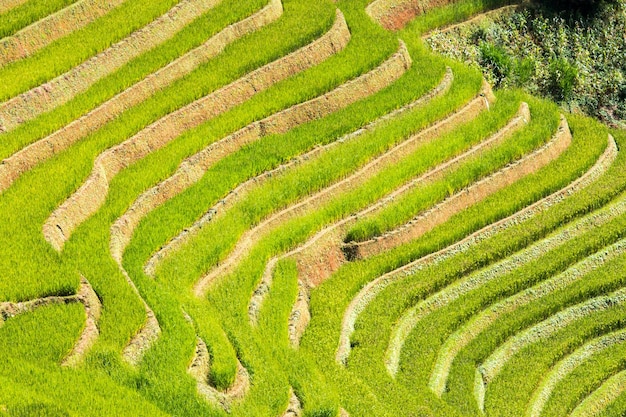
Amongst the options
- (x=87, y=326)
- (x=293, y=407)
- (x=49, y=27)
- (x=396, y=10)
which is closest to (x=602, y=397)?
(x=293, y=407)

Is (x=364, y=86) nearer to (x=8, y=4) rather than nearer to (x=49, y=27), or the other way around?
(x=49, y=27)

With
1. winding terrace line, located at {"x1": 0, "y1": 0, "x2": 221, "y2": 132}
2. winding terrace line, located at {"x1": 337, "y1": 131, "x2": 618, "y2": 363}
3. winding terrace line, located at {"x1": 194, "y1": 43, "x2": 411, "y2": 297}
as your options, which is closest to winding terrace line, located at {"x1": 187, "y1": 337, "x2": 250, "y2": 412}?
winding terrace line, located at {"x1": 337, "y1": 131, "x2": 618, "y2": 363}

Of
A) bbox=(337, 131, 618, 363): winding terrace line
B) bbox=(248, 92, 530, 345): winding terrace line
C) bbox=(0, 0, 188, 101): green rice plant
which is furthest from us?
bbox=(0, 0, 188, 101): green rice plant

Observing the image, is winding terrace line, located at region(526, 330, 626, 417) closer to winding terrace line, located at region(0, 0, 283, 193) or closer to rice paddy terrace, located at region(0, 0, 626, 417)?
rice paddy terrace, located at region(0, 0, 626, 417)

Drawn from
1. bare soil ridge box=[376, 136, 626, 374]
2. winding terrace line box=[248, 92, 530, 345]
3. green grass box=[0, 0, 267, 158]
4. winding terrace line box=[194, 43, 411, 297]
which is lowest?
bare soil ridge box=[376, 136, 626, 374]

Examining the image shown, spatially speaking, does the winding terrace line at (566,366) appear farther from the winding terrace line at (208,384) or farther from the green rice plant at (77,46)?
the green rice plant at (77,46)

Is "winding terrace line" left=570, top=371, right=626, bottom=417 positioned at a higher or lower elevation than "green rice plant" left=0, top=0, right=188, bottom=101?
lower

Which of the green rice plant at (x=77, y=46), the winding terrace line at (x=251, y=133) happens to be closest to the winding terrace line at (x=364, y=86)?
the winding terrace line at (x=251, y=133)
